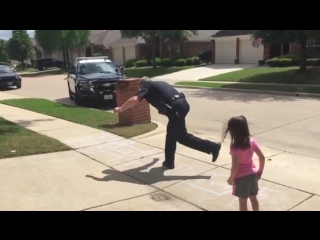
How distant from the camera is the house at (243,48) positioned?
2970 centimetres

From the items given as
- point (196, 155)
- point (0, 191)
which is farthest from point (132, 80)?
point (0, 191)

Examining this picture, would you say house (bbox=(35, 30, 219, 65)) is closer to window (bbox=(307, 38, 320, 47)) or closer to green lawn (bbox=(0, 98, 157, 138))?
window (bbox=(307, 38, 320, 47))

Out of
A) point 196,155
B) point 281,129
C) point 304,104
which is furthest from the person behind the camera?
point 304,104

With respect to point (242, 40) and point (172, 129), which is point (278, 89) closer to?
point (172, 129)

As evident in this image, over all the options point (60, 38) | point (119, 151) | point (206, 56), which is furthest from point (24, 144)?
point (60, 38)

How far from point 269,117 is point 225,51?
997 inches

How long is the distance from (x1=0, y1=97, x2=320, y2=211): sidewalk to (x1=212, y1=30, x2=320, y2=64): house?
1003 inches

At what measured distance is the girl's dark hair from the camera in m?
3.47

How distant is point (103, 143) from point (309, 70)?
16053 mm

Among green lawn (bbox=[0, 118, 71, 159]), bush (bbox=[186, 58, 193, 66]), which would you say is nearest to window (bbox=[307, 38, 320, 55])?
bush (bbox=[186, 58, 193, 66])

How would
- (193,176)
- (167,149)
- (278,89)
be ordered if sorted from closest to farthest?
(193,176) → (167,149) → (278,89)

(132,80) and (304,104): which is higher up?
(132,80)

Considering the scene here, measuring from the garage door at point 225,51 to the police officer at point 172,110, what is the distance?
29316 millimetres

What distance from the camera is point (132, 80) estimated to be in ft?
30.1
